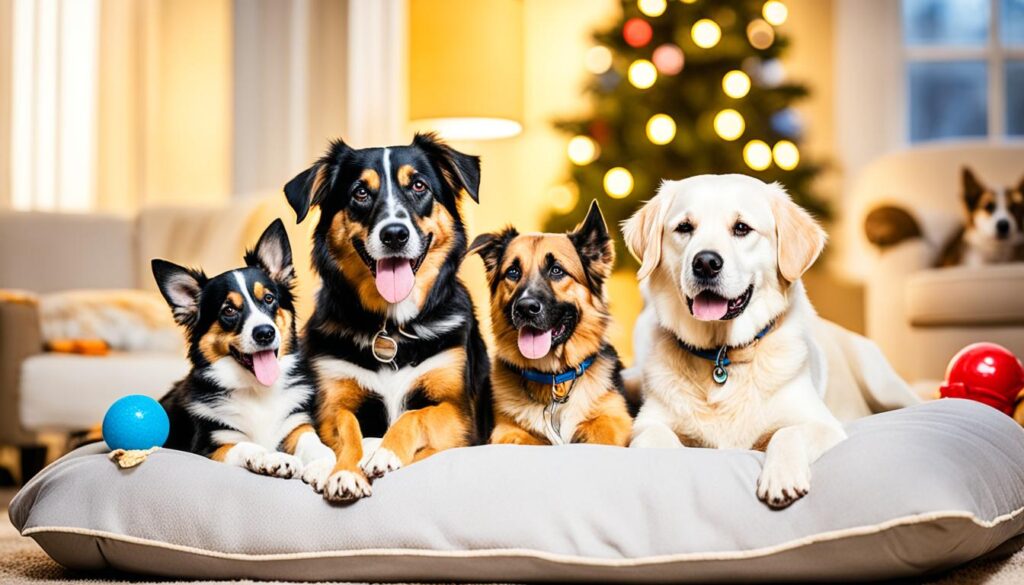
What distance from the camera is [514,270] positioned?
2.14 m

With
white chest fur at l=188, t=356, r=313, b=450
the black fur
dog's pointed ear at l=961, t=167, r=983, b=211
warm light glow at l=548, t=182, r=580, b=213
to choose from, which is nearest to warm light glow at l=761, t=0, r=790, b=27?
dog's pointed ear at l=961, t=167, r=983, b=211

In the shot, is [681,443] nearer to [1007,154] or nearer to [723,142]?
[723,142]

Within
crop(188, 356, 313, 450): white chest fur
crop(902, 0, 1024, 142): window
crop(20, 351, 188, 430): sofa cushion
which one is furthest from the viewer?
crop(902, 0, 1024, 142): window

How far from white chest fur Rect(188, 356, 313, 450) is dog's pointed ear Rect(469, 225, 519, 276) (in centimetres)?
49

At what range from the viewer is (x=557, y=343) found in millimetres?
2121

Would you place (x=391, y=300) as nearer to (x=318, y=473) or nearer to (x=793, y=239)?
(x=318, y=473)

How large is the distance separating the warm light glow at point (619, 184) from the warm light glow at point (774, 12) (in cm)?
127

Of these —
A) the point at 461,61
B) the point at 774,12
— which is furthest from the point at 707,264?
the point at 774,12

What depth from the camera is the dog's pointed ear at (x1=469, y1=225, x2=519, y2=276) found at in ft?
7.23

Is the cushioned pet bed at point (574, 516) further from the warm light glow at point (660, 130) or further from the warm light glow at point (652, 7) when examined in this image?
the warm light glow at point (652, 7)

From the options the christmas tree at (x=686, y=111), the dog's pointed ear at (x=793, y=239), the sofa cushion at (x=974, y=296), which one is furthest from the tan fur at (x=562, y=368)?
the christmas tree at (x=686, y=111)

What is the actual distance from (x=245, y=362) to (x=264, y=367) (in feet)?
0.14

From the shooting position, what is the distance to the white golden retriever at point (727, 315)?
198 cm

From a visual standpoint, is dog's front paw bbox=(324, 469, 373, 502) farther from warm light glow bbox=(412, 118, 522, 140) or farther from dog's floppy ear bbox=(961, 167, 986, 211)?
dog's floppy ear bbox=(961, 167, 986, 211)
